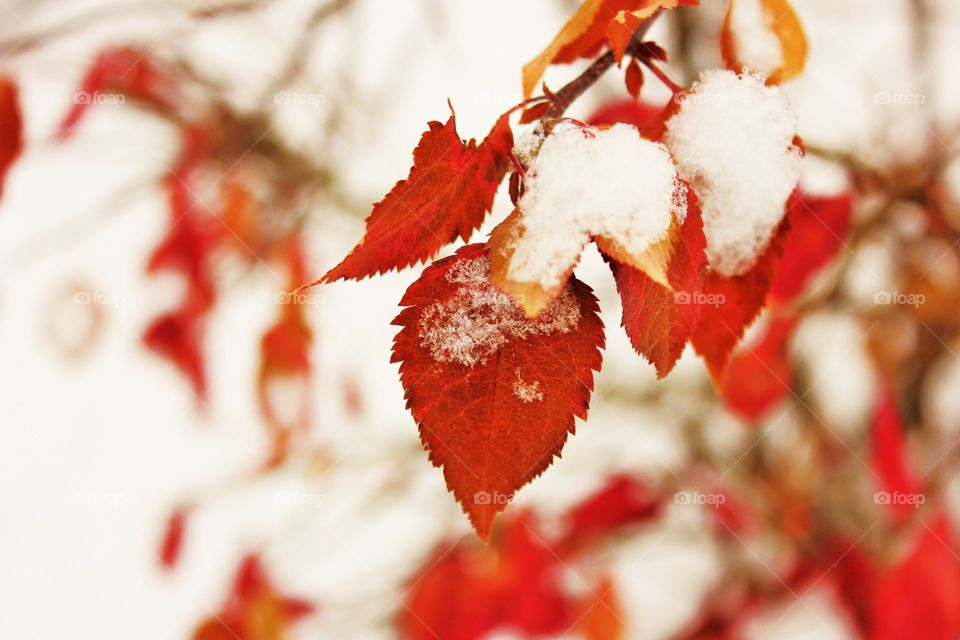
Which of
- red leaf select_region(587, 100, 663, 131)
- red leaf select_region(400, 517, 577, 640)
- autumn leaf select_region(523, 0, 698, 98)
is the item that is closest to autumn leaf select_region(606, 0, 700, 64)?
autumn leaf select_region(523, 0, 698, 98)

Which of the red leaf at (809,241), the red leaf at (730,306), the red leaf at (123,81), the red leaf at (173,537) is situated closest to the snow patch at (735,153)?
the red leaf at (730,306)

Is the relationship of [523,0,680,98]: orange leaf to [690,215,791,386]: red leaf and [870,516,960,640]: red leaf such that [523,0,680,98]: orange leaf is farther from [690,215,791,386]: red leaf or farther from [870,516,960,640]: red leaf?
[870,516,960,640]: red leaf

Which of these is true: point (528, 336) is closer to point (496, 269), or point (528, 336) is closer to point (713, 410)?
point (496, 269)

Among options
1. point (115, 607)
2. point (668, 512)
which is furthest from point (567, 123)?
point (115, 607)

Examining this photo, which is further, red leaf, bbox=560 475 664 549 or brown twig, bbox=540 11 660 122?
red leaf, bbox=560 475 664 549

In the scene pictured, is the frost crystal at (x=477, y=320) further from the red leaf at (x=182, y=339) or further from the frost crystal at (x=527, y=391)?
the red leaf at (x=182, y=339)

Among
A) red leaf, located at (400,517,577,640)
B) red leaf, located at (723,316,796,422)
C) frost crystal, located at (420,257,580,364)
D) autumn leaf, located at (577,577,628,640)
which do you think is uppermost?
frost crystal, located at (420,257,580,364)

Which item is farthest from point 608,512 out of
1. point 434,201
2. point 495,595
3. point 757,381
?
point 434,201
